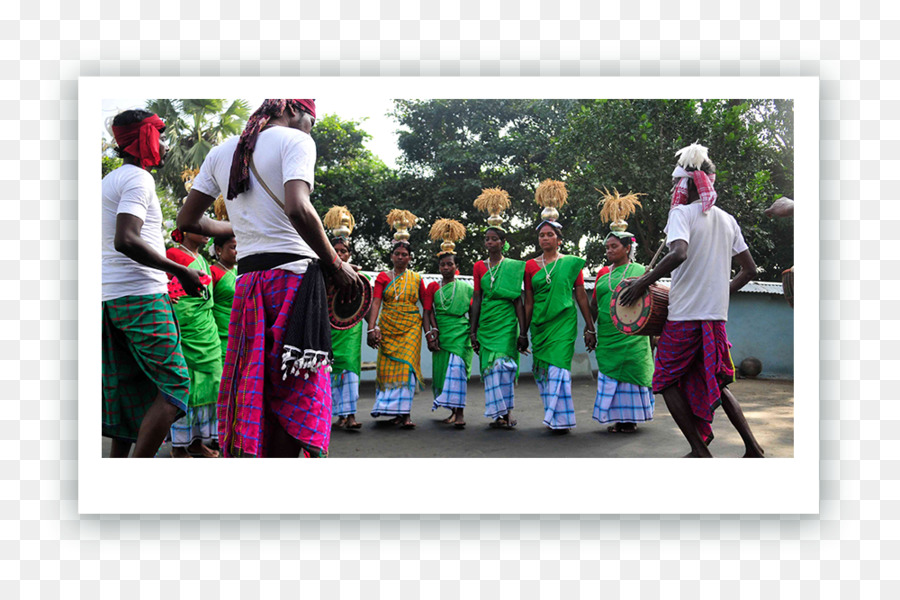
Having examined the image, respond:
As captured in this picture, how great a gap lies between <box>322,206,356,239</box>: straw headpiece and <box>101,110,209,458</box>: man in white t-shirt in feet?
11.0

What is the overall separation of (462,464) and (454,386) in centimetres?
388

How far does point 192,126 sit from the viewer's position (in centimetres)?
746

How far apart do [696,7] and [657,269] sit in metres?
1.59

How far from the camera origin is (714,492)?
3.68 metres

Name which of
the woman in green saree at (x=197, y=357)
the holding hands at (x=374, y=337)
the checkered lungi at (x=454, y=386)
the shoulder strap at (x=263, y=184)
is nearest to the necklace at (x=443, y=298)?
the checkered lungi at (x=454, y=386)

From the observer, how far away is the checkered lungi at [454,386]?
7.54m

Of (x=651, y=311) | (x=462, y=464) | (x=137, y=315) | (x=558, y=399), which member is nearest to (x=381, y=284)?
(x=558, y=399)

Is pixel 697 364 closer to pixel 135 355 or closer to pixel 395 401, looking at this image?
pixel 135 355

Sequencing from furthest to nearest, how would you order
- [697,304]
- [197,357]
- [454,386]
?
[454,386] < [197,357] < [697,304]

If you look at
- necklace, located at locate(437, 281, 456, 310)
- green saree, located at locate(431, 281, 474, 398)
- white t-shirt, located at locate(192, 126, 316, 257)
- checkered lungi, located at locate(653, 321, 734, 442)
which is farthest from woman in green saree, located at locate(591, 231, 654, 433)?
white t-shirt, located at locate(192, 126, 316, 257)

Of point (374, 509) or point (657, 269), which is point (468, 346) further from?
point (374, 509)

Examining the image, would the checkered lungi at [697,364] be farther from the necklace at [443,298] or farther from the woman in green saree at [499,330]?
the necklace at [443,298]

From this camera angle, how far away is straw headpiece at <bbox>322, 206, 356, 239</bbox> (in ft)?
23.8

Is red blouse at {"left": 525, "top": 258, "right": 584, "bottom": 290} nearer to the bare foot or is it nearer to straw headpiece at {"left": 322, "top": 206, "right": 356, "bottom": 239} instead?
straw headpiece at {"left": 322, "top": 206, "right": 356, "bottom": 239}
